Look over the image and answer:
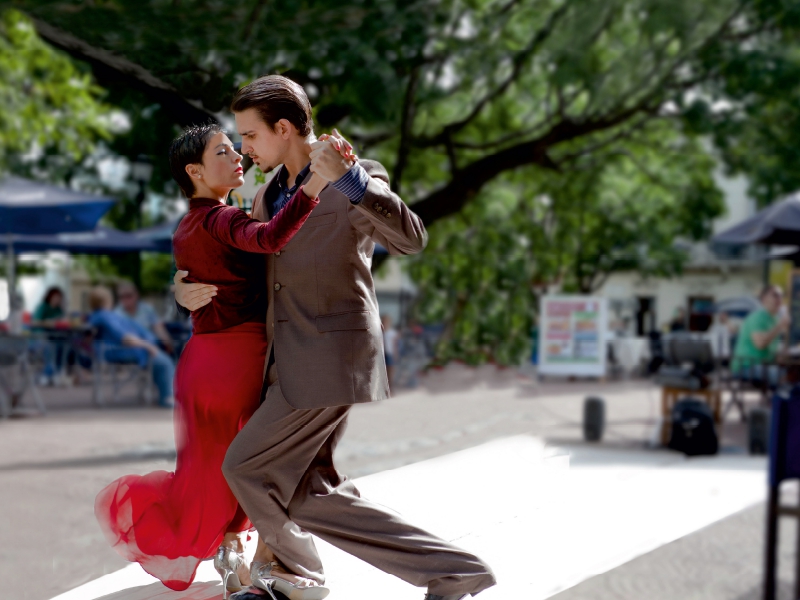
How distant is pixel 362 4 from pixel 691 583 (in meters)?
5.32

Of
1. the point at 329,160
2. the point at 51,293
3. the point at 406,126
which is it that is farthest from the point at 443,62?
the point at 329,160

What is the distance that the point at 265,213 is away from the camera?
267 cm

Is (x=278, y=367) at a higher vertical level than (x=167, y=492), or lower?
higher

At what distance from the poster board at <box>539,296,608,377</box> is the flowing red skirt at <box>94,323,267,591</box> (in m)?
6.57

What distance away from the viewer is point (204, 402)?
2854mm

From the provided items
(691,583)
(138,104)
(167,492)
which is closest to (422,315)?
(138,104)

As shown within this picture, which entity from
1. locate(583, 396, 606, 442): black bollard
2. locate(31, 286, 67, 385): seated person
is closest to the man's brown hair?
locate(31, 286, 67, 385): seated person

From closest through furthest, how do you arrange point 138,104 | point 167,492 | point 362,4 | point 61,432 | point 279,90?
point 279,90 → point 167,492 → point 138,104 → point 362,4 → point 61,432

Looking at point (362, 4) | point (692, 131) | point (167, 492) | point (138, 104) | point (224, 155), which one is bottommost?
point (167, 492)

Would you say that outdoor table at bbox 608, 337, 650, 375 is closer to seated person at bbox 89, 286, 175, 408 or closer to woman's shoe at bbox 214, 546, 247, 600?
seated person at bbox 89, 286, 175, 408

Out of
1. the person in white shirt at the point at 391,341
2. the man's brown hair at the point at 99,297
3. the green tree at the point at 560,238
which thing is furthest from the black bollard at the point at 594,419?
the man's brown hair at the point at 99,297

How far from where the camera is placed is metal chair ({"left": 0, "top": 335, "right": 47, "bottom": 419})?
8.64m

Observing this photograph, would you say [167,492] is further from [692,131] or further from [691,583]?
[692,131]

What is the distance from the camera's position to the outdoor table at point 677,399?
8.50 m
